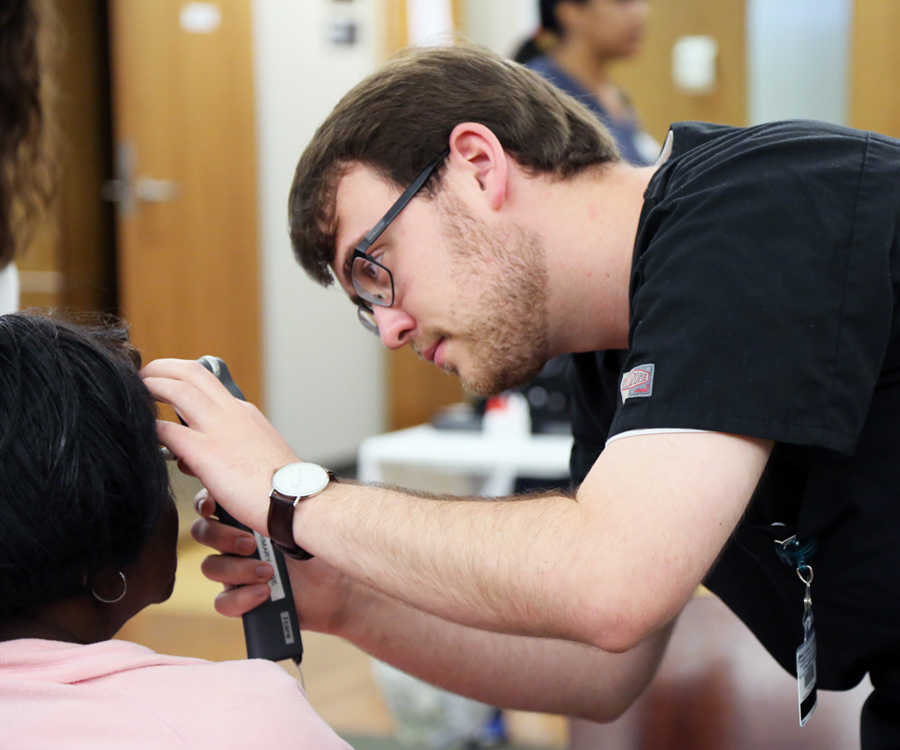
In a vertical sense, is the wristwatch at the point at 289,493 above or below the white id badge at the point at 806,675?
above

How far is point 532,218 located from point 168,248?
123 inches

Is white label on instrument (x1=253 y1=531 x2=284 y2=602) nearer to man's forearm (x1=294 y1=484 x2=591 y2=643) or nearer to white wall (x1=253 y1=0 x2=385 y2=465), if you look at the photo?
man's forearm (x1=294 y1=484 x2=591 y2=643)

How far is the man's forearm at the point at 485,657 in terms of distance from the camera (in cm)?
122

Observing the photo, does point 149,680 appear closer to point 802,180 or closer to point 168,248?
point 802,180

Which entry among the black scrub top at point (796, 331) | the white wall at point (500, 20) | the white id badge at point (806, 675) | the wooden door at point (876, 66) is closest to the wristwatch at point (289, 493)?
the black scrub top at point (796, 331)

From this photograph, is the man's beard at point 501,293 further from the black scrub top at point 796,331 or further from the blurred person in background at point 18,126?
the blurred person in background at point 18,126

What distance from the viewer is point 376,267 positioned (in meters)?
1.23

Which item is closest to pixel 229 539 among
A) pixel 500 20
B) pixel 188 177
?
pixel 188 177

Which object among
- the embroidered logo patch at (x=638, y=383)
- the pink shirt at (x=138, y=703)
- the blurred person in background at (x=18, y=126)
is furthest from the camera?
the blurred person in background at (x=18, y=126)

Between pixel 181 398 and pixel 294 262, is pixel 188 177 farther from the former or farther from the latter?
pixel 181 398

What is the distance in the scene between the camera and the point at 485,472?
2.65 meters

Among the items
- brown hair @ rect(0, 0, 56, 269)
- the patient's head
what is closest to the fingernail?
the patient's head

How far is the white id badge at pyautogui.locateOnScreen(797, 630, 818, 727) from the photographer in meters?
1.00

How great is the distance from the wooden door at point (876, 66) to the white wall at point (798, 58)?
201 millimetres
